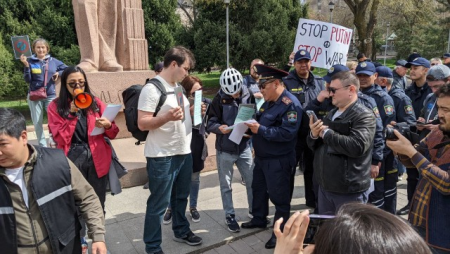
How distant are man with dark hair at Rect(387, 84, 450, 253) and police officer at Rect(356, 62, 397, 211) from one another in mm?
1597

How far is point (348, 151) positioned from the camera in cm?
262

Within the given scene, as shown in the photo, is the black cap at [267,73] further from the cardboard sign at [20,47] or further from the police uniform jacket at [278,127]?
the cardboard sign at [20,47]

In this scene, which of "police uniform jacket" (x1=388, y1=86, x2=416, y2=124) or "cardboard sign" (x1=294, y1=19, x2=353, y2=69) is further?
"cardboard sign" (x1=294, y1=19, x2=353, y2=69)

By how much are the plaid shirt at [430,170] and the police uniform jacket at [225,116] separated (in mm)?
1904

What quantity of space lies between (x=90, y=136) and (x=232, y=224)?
1876 mm

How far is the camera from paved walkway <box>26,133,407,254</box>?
3438mm

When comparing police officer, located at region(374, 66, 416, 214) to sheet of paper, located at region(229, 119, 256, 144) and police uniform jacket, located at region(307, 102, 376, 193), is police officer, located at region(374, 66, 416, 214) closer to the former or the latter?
police uniform jacket, located at region(307, 102, 376, 193)

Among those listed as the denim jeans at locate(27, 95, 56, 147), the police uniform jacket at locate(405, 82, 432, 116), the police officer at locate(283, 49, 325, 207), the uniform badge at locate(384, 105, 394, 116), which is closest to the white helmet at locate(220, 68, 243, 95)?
the police officer at locate(283, 49, 325, 207)

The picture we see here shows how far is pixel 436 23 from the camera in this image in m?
32.0

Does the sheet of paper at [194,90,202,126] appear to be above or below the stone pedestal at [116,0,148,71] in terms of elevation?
below

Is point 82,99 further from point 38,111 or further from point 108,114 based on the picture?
point 38,111

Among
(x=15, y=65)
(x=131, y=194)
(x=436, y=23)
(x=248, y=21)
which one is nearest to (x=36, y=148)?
(x=131, y=194)

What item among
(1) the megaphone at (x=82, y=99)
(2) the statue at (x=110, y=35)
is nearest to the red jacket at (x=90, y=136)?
(1) the megaphone at (x=82, y=99)

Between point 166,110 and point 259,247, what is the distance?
179 cm
